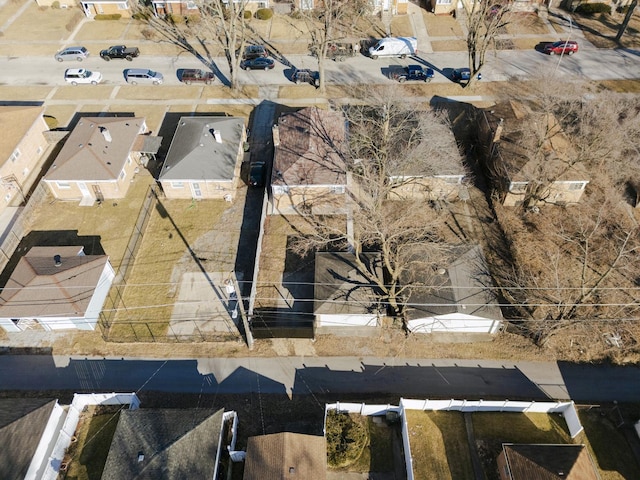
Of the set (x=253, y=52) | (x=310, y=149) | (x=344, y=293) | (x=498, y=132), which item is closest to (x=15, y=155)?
(x=310, y=149)

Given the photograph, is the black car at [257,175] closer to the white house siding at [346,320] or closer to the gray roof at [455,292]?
the white house siding at [346,320]

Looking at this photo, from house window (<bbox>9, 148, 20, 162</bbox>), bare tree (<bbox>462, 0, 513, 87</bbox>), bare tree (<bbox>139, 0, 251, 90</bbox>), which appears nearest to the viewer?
house window (<bbox>9, 148, 20, 162</bbox>)

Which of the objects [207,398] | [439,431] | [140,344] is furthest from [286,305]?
[439,431]

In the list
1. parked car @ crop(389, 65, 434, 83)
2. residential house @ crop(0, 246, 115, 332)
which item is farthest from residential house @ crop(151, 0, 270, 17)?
residential house @ crop(0, 246, 115, 332)

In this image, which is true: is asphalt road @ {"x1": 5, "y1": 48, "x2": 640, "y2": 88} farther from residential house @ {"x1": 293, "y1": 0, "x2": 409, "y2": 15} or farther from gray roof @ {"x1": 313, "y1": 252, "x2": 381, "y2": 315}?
gray roof @ {"x1": 313, "y1": 252, "x2": 381, "y2": 315}

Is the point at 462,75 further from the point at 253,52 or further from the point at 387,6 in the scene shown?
the point at 253,52
